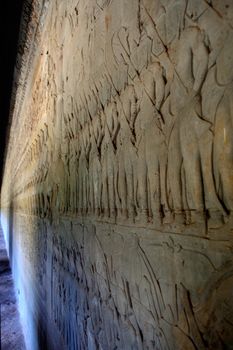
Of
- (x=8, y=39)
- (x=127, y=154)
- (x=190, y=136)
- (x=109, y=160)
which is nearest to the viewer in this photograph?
(x=190, y=136)

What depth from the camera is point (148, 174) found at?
952 mm

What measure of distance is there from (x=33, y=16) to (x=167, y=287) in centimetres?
307

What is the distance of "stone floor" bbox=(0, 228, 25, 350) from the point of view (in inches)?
191

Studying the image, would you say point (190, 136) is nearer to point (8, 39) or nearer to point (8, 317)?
point (8, 39)

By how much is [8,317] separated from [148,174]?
6.40m

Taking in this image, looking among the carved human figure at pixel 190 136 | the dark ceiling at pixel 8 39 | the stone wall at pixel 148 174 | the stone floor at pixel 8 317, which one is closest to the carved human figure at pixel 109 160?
the stone wall at pixel 148 174

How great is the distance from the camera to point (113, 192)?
4.11 ft

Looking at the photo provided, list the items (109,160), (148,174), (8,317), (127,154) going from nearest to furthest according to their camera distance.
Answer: (148,174) < (127,154) < (109,160) < (8,317)

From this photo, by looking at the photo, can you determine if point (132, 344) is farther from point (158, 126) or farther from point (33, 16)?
point (33, 16)

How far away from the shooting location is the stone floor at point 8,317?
4861 millimetres

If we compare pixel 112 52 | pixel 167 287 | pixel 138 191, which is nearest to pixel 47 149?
pixel 112 52

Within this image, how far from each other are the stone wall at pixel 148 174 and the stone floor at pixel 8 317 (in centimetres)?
358

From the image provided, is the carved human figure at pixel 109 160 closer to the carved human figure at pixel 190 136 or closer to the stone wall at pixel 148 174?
the stone wall at pixel 148 174

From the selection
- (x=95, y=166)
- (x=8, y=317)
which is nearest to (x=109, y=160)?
(x=95, y=166)
